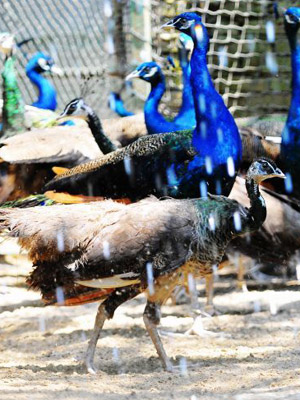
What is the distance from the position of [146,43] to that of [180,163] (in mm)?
4149

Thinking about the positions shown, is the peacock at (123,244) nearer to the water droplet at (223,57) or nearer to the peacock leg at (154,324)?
the peacock leg at (154,324)

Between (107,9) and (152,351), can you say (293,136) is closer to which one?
(152,351)

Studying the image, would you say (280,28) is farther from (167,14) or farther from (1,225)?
(1,225)

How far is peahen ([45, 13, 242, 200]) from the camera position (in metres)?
4.98

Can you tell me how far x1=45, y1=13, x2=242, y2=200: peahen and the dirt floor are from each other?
891mm

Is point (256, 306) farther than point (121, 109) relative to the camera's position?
No

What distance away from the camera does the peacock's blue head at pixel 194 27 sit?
544 centimetres

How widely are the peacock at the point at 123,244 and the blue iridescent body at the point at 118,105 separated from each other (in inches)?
222

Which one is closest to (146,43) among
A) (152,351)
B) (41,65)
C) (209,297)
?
(41,65)

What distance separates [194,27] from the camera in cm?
552

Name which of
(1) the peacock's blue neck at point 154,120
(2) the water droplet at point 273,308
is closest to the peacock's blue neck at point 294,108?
(1) the peacock's blue neck at point 154,120

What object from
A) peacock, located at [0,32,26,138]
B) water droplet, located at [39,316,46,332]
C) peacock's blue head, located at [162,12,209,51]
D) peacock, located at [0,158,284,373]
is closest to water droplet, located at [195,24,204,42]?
peacock's blue head, located at [162,12,209,51]

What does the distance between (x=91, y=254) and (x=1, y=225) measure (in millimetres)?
541

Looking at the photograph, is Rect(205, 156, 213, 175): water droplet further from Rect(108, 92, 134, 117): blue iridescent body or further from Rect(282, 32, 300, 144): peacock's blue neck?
Rect(108, 92, 134, 117): blue iridescent body
